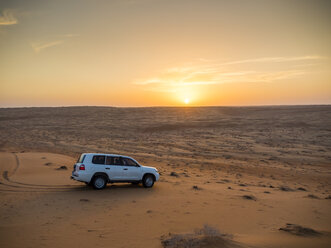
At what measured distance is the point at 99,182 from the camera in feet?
45.5

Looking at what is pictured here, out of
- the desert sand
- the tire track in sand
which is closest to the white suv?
the desert sand

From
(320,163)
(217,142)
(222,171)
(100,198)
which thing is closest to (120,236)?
(100,198)

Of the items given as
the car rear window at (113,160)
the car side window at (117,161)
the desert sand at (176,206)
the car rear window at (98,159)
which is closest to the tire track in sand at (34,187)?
the desert sand at (176,206)

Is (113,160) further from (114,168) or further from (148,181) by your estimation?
(148,181)

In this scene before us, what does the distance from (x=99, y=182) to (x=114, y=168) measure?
0.99 metres

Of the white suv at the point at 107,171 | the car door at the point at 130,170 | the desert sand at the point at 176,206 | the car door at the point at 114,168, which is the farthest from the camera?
the car door at the point at 130,170

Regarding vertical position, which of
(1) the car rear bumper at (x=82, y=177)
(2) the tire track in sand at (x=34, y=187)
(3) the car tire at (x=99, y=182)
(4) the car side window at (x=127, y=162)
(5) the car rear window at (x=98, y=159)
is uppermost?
(5) the car rear window at (x=98, y=159)

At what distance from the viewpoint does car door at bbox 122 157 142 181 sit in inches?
571

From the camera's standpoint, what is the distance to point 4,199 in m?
11.9

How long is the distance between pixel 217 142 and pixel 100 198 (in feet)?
88.3

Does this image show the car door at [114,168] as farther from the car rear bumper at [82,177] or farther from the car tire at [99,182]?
the car rear bumper at [82,177]

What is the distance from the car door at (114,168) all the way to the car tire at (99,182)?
349mm

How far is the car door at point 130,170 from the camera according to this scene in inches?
571

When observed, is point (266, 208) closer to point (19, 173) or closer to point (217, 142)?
point (19, 173)
